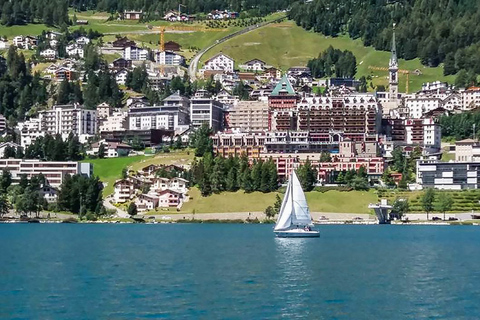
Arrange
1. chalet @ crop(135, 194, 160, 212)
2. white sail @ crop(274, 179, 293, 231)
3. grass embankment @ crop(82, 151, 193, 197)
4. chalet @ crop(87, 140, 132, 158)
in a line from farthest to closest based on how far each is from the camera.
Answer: chalet @ crop(87, 140, 132, 158) < grass embankment @ crop(82, 151, 193, 197) < chalet @ crop(135, 194, 160, 212) < white sail @ crop(274, 179, 293, 231)

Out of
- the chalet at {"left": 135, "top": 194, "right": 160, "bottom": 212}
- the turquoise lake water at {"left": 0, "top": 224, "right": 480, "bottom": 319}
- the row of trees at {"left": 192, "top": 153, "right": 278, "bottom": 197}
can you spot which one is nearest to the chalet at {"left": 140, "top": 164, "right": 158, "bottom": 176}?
the chalet at {"left": 135, "top": 194, "right": 160, "bottom": 212}

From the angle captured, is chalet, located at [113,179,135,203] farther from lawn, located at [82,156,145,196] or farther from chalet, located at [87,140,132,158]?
chalet, located at [87,140,132,158]

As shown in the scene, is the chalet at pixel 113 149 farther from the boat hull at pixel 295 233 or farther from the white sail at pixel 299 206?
the white sail at pixel 299 206

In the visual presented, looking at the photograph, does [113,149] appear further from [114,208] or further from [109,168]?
[114,208]

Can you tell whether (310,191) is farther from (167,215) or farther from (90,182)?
(90,182)

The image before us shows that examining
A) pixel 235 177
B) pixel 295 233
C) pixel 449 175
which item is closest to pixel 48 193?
pixel 235 177

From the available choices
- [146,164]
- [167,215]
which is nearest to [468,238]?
[167,215]
